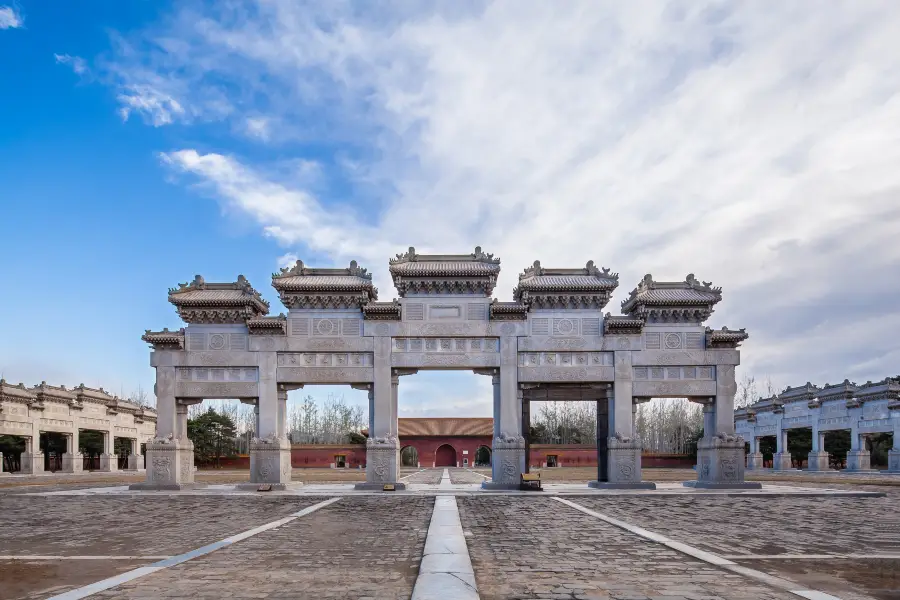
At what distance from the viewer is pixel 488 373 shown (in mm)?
25891

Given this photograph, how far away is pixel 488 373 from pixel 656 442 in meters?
83.3

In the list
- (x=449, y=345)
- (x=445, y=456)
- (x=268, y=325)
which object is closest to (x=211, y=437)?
(x=445, y=456)

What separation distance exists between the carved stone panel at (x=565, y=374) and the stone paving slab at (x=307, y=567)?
37.7 feet

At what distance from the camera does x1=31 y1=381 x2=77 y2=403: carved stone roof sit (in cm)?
4891

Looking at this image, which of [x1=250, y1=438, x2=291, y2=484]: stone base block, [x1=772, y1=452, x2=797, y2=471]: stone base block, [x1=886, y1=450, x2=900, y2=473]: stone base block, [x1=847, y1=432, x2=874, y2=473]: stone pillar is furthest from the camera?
[x1=772, y1=452, x2=797, y2=471]: stone base block

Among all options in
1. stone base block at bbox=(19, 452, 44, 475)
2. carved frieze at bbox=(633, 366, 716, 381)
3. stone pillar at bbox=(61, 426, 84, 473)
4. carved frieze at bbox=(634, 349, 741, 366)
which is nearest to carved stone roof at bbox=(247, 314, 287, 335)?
carved frieze at bbox=(633, 366, 716, 381)

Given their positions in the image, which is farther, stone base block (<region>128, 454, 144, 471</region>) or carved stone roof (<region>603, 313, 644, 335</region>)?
stone base block (<region>128, 454, 144, 471</region>)

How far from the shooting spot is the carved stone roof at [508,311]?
25312mm

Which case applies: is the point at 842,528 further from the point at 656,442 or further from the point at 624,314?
the point at 656,442

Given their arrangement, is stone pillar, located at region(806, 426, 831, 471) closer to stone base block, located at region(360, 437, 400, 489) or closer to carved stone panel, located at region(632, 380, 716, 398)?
carved stone panel, located at region(632, 380, 716, 398)

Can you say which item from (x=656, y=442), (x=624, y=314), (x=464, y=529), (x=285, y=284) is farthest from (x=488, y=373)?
(x=656, y=442)

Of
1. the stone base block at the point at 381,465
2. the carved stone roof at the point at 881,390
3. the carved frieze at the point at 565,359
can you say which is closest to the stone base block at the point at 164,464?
the stone base block at the point at 381,465

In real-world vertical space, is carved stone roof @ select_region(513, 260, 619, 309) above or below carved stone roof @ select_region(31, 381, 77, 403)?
above

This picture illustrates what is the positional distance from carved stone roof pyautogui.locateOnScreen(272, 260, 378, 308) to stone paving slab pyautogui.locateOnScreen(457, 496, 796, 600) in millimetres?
12706
